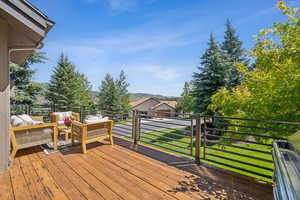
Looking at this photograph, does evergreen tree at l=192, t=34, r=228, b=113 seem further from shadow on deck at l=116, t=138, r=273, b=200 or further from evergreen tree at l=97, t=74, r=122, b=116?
evergreen tree at l=97, t=74, r=122, b=116

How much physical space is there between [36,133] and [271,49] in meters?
5.84

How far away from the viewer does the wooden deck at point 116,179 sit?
209 centimetres

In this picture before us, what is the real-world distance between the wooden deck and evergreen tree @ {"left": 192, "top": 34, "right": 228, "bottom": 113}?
343 inches

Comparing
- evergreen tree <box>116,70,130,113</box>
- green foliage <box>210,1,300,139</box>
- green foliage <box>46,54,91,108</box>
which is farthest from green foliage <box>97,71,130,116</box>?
green foliage <box>210,1,300,139</box>

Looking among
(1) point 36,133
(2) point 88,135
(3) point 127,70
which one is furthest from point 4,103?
(3) point 127,70

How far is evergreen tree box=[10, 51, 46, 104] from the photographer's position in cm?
948

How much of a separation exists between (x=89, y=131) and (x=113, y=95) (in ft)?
60.8

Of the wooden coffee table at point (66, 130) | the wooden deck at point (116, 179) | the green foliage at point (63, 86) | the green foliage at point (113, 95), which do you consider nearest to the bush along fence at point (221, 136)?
the wooden deck at point (116, 179)


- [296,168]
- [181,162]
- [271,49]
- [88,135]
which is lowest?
[181,162]

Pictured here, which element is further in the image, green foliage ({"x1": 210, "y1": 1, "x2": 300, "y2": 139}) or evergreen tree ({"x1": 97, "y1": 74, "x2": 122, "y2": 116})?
evergreen tree ({"x1": 97, "y1": 74, "x2": 122, "y2": 116})

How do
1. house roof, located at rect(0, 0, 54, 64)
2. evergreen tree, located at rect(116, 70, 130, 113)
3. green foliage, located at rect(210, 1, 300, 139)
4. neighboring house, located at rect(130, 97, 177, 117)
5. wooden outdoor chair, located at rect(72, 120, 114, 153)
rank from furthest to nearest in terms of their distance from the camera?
neighboring house, located at rect(130, 97, 177, 117) → evergreen tree, located at rect(116, 70, 130, 113) → wooden outdoor chair, located at rect(72, 120, 114, 153) → green foliage, located at rect(210, 1, 300, 139) → house roof, located at rect(0, 0, 54, 64)

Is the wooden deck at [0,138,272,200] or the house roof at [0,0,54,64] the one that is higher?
the house roof at [0,0,54,64]

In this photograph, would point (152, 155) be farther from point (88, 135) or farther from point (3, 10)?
point (3, 10)

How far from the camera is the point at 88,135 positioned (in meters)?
3.76
